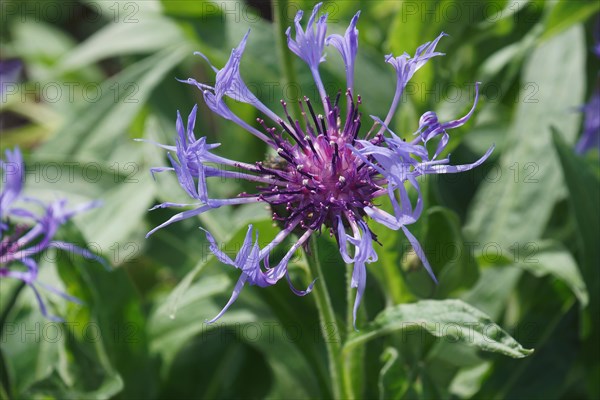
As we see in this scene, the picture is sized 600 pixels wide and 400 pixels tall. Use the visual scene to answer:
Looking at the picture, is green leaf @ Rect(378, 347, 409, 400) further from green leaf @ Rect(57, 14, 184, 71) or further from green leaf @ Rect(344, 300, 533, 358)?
green leaf @ Rect(57, 14, 184, 71)

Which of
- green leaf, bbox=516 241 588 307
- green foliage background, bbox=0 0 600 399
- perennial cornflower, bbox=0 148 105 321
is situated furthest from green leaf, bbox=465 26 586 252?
perennial cornflower, bbox=0 148 105 321

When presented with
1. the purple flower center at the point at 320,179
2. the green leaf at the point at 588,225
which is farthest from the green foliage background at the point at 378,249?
the purple flower center at the point at 320,179

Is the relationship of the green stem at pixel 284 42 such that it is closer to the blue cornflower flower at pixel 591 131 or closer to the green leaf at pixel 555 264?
the green leaf at pixel 555 264

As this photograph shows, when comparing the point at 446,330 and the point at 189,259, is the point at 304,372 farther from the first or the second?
the point at 446,330

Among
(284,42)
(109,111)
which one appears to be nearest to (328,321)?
(284,42)

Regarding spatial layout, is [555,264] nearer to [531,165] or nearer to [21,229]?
[531,165]

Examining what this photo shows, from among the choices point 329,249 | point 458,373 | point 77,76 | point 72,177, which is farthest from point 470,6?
point 77,76
